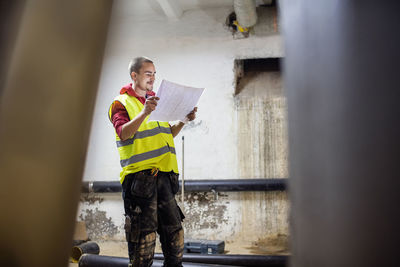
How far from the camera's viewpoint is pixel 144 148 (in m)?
1.63

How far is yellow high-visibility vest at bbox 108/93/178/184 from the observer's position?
5.28 ft

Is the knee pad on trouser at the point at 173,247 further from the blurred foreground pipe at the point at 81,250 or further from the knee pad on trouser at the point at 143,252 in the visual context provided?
the blurred foreground pipe at the point at 81,250

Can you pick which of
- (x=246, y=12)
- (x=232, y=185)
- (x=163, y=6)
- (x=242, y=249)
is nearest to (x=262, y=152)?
(x=232, y=185)

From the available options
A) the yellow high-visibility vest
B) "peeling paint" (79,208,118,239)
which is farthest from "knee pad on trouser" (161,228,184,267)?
"peeling paint" (79,208,118,239)

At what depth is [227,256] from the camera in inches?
102

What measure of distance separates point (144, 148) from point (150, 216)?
36 cm

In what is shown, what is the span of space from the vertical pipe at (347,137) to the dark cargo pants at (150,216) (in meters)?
1.40

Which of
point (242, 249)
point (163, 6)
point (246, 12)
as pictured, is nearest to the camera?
point (242, 249)

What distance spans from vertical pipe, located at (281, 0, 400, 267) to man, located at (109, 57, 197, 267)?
1.34 m

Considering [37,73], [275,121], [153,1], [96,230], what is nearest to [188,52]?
[153,1]

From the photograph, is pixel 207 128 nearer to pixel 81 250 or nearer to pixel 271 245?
pixel 271 245

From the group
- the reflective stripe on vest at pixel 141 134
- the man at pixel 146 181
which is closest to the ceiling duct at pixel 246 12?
the man at pixel 146 181

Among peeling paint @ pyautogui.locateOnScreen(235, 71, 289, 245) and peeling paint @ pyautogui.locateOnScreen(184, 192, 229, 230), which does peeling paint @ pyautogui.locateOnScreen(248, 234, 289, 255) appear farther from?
peeling paint @ pyautogui.locateOnScreen(184, 192, 229, 230)

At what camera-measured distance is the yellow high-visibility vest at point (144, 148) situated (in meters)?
1.61
